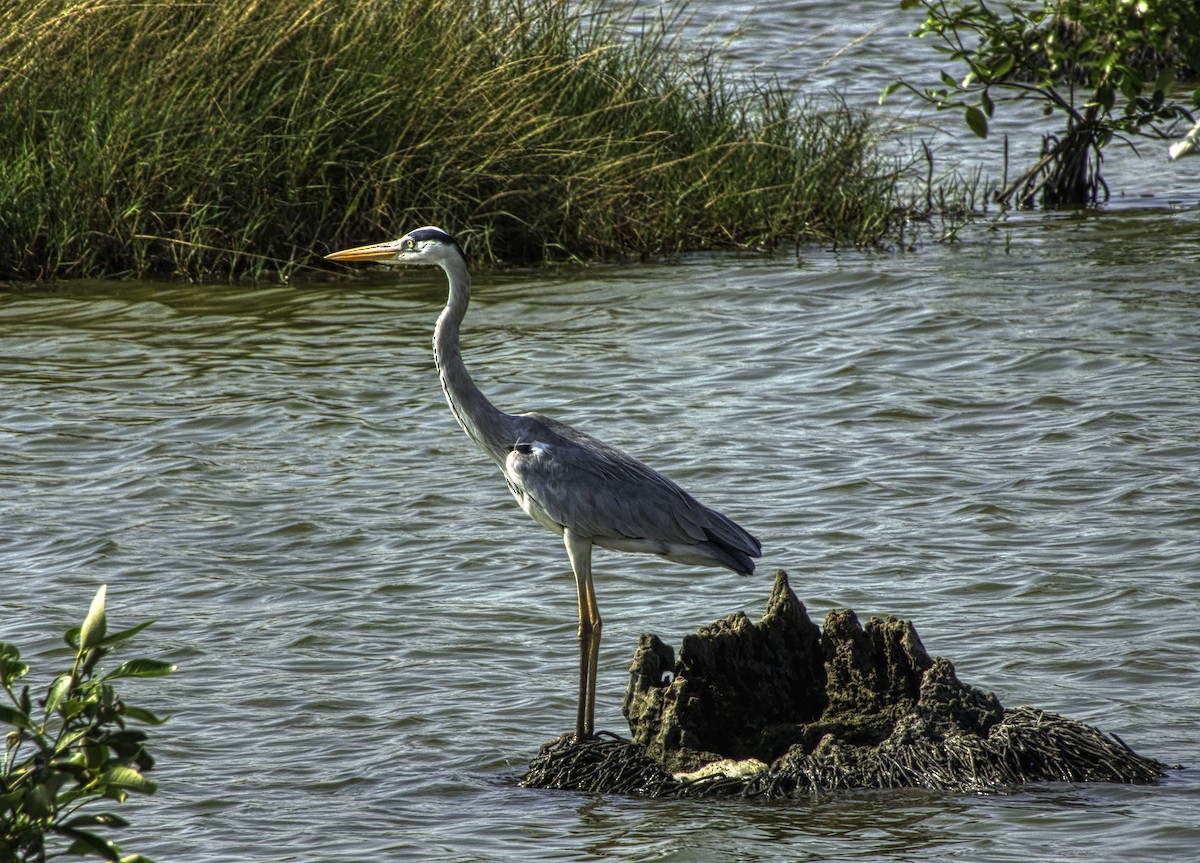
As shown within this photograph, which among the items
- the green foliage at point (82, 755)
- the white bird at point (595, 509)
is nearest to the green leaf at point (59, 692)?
the green foliage at point (82, 755)

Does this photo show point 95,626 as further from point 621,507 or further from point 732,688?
point 621,507

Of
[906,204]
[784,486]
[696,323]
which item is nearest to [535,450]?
[784,486]

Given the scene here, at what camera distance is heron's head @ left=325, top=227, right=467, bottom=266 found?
6598 mm

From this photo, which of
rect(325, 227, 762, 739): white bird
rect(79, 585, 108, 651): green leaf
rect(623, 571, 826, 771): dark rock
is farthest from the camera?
rect(325, 227, 762, 739): white bird

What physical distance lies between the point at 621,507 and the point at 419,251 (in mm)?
1387

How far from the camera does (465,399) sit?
6.36 meters

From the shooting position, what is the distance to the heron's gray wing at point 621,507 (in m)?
6.07

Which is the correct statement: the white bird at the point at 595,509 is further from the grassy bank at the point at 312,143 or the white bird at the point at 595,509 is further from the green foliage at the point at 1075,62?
the grassy bank at the point at 312,143

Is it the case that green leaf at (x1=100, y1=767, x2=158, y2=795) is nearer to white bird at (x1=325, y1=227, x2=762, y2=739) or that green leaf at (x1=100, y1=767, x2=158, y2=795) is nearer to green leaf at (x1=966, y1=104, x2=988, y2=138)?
white bird at (x1=325, y1=227, x2=762, y2=739)

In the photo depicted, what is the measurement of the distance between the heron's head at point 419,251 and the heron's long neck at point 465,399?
0.17m

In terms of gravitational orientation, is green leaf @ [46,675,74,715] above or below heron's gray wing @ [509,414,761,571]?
above

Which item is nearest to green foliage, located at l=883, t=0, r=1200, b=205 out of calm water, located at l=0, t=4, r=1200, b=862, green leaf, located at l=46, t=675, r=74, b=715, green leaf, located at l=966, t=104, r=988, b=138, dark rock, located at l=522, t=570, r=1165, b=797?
green leaf, located at l=966, t=104, r=988, b=138

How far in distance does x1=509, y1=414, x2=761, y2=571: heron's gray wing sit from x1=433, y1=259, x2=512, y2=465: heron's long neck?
242 mm

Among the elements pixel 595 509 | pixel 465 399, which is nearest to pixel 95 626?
pixel 595 509
